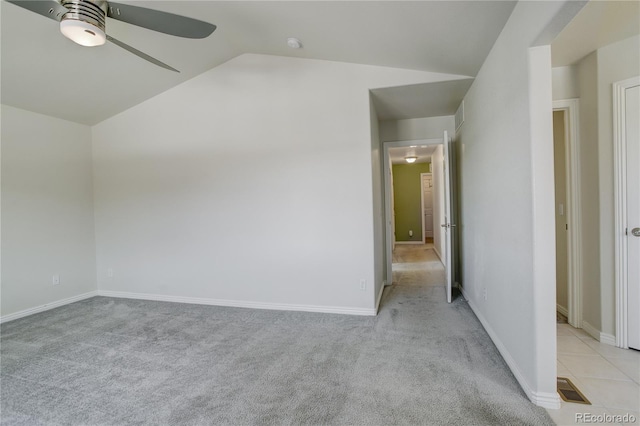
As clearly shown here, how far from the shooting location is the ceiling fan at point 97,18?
1539 millimetres

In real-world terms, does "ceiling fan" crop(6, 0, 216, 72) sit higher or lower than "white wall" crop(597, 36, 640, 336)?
higher

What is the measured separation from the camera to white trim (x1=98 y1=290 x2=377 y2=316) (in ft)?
9.79

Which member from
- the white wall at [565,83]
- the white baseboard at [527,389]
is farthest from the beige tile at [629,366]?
the white wall at [565,83]

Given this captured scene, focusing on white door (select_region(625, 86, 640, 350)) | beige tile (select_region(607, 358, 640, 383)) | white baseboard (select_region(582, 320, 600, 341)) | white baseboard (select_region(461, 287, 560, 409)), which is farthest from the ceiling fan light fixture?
white baseboard (select_region(582, 320, 600, 341))

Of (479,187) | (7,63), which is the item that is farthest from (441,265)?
(7,63)

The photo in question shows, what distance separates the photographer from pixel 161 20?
1647 millimetres

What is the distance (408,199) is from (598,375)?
22.5 ft

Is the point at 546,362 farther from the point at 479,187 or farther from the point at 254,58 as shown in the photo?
the point at 254,58

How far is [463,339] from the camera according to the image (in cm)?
235

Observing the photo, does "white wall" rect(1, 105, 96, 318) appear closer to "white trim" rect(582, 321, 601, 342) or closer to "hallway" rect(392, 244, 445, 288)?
"hallway" rect(392, 244, 445, 288)

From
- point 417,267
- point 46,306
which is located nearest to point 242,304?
point 46,306

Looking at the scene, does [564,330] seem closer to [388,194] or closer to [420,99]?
[388,194]

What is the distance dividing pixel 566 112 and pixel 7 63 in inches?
205
